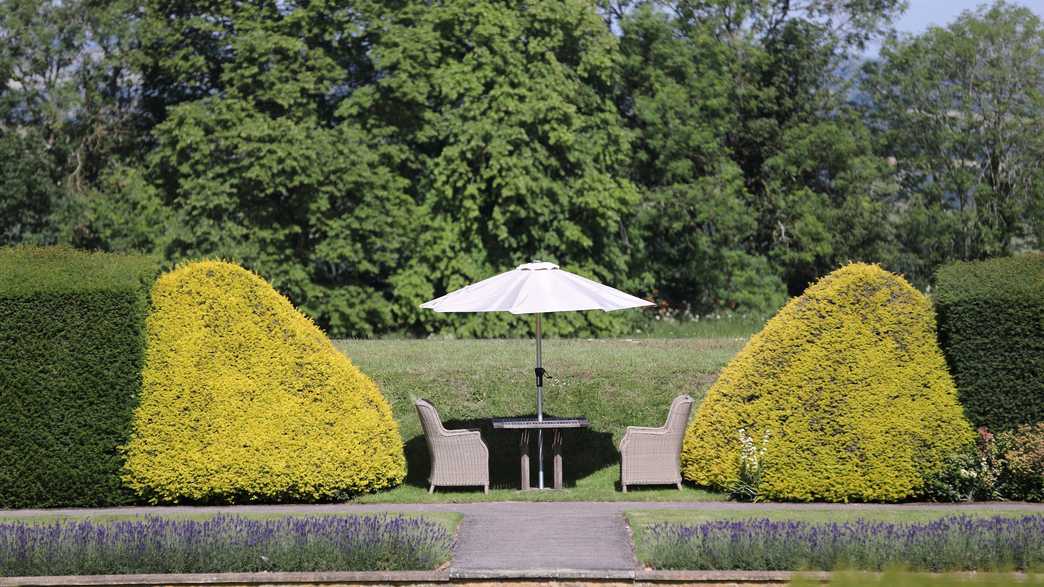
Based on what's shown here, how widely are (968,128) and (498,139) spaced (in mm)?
13583

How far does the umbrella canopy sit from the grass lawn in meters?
2.10

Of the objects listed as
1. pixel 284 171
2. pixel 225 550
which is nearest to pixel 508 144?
pixel 284 171

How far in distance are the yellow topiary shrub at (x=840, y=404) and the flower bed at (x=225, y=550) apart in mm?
4347

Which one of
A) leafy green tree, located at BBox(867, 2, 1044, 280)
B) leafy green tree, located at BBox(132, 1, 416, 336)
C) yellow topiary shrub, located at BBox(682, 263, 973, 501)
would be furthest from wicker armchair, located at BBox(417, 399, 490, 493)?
leafy green tree, located at BBox(867, 2, 1044, 280)

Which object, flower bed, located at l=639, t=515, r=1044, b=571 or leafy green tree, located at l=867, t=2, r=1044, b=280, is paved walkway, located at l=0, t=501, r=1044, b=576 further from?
leafy green tree, located at l=867, t=2, r=1044, b=280

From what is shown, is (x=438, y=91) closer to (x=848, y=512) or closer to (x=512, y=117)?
(x=512, y=117)

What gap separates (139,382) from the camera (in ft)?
43.0

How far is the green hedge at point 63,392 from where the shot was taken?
12891 millimetres

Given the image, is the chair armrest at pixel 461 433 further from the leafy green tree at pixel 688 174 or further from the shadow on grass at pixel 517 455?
the leafy green tree at pixel 688 174

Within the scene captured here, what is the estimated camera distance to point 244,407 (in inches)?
517

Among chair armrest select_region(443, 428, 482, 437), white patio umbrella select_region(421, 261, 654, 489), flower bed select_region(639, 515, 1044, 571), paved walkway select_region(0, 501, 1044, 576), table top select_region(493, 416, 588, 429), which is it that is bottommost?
paved walkway select_region(0, 501, 1044, 576)

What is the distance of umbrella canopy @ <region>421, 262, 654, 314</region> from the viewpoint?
13.2 metres

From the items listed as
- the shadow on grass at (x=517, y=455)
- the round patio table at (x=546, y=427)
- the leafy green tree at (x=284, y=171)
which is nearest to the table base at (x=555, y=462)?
the round patio table at (x=546, y=427)

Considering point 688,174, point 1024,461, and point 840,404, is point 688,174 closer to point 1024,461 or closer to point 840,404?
point 840,404
